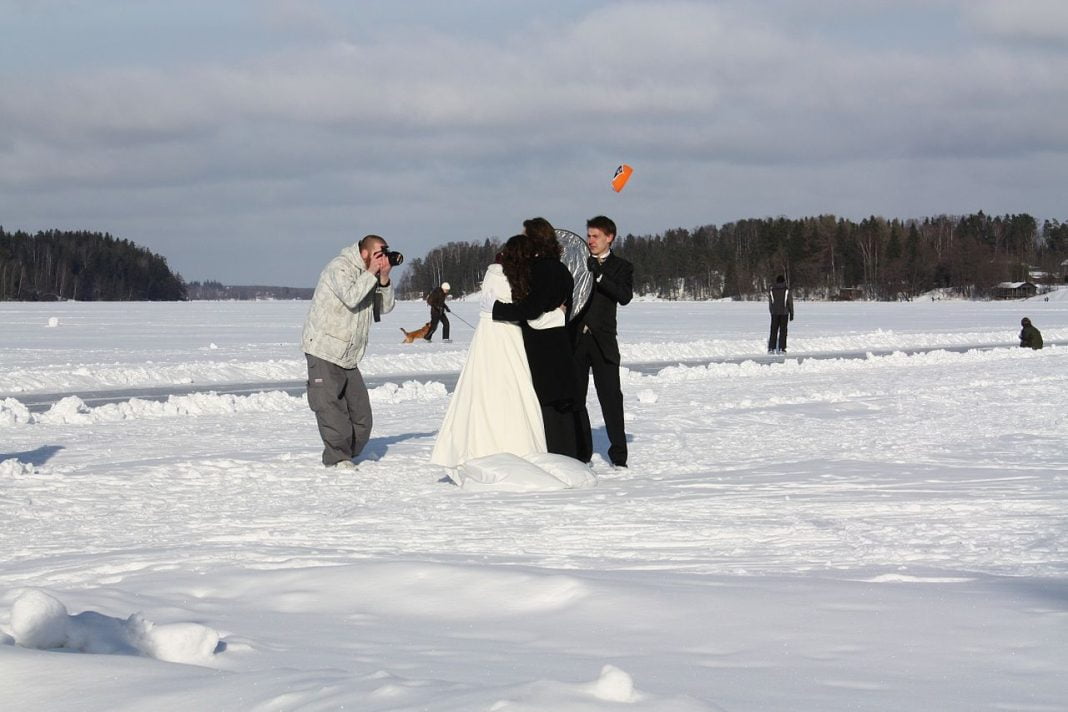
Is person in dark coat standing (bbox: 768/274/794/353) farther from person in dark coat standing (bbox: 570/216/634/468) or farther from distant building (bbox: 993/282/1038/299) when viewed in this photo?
distant building (bbox: 993/282/1038/299)

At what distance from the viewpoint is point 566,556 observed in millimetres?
5656

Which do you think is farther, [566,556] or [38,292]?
[38,292]

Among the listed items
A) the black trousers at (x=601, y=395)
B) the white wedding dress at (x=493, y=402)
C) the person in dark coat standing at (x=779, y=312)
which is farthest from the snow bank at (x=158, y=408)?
the person in dark coat standing at (x=779, y=312)

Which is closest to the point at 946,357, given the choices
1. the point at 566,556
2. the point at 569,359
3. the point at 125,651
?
the point at 569,359

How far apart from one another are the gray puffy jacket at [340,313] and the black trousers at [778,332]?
1740 cm

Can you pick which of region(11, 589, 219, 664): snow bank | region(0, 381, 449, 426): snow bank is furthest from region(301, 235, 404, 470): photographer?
region(11, 589, 219, 664): snow bank

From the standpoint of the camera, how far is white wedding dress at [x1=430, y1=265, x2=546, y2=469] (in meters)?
8.60

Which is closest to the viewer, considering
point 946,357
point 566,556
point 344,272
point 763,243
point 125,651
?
point 125,651

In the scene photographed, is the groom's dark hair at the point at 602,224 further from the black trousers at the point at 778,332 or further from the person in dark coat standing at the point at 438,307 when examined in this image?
the person in dark coat standing at the point at 438,307

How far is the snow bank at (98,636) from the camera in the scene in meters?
3.48

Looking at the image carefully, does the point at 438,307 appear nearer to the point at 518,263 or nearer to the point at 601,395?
the point at 601,395

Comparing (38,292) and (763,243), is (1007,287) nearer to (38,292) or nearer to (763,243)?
(763,243)

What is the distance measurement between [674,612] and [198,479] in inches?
206

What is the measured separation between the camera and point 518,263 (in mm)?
8523
